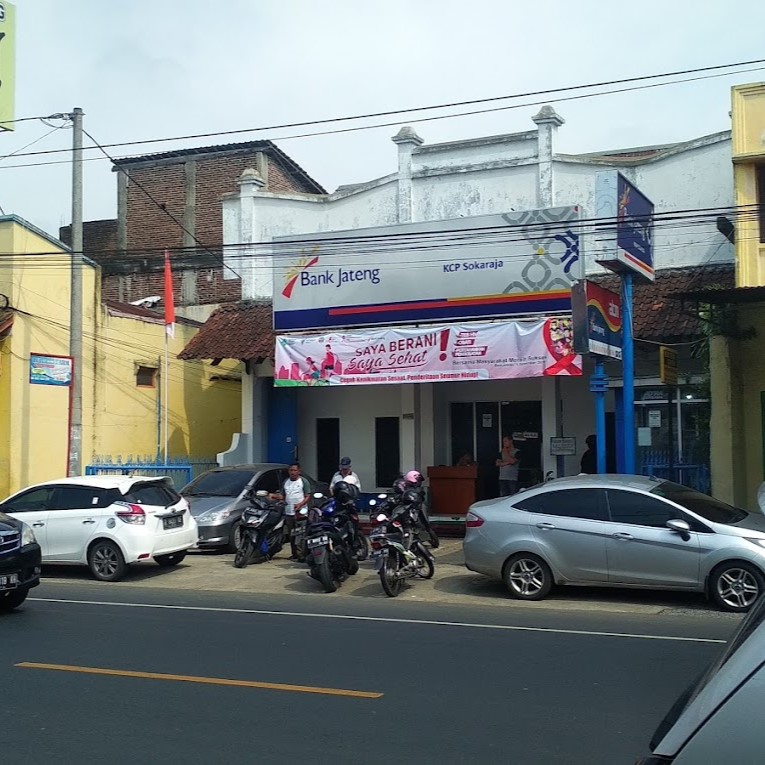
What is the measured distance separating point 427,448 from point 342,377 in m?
2.90

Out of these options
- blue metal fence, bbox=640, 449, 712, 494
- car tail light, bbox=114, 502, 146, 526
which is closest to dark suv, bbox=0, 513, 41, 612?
car tail light, bbox=114, 502, 146, 526

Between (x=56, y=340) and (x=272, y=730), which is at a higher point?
(x=56, y=340)

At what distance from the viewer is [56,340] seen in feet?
72.3

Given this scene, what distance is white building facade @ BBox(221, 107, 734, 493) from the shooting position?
19750 mm

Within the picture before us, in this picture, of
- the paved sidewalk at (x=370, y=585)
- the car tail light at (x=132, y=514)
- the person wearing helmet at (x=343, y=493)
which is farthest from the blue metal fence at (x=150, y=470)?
the person wearing helmet at (x=343, y=493)

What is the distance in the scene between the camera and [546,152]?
21047 mm

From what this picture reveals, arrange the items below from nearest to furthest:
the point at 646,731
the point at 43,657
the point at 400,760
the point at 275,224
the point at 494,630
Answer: the point at 400,760 < the point at 646,731 < the point at 43,657 < the point at 494,630 < the point at 275,224

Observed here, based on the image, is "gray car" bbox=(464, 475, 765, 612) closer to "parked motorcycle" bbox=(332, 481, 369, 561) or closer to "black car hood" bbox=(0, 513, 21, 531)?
"parked motorcycle" bbox=(332, 481, 369, 561)

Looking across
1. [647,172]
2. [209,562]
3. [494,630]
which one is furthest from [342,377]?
[494,630]

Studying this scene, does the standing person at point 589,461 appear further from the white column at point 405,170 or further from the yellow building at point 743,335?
the white column at point 405,170

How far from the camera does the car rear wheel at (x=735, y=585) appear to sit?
10.8 metres

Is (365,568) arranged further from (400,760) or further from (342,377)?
(400,760)

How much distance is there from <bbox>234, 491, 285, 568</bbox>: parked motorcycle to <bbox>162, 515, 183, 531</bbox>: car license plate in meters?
1.05

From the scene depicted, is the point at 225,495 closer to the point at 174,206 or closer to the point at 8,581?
the point at 8,581
